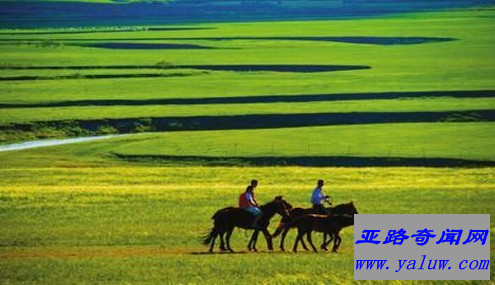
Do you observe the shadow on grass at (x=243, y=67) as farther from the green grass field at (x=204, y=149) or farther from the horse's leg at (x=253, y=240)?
the horse's leg at (x=253, y=240)

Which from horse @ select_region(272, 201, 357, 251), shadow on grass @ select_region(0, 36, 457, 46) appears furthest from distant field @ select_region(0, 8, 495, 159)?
horse @ select_region(272, 201, 357, 251)

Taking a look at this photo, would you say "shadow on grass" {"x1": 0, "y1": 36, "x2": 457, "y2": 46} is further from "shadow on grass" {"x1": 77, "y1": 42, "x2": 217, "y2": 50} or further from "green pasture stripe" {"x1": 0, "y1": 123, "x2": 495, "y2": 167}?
"green pasture stripe" {"x1": 0, "y1": 123, "x2": 495, "y2": 167}

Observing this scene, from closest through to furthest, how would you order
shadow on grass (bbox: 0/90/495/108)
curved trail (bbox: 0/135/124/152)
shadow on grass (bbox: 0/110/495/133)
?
curved trail (bbox: 0/135/124/152)
shadow on grass (bbox: 0/110/495/133)
shadow on grass (bbox: 0/90/495/108)

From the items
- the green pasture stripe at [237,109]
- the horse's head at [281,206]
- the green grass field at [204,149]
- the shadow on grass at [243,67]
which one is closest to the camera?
the green grass field at [204,149]

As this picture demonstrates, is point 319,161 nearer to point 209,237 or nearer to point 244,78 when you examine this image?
point 209,237

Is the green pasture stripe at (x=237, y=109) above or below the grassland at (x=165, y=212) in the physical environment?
above

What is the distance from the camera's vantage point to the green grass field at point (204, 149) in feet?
88.6

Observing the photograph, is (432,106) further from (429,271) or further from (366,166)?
(429,271)

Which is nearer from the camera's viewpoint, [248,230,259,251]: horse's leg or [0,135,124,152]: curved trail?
[248,230,259,251]: horse's leg

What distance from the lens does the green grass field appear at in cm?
2702

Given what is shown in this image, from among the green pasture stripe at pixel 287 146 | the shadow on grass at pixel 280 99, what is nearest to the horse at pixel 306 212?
the green pasture stripe at pixel 287 146

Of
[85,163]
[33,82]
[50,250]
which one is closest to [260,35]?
[33,82]

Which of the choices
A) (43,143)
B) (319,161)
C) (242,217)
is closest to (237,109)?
(43,143)

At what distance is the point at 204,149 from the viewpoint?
5175cm
